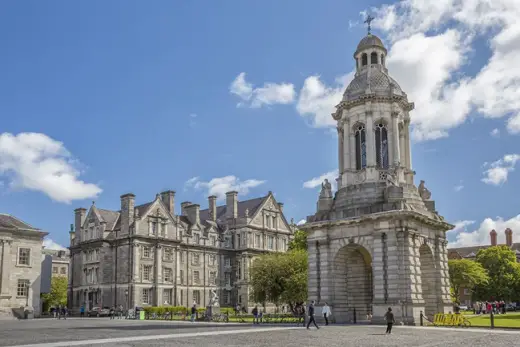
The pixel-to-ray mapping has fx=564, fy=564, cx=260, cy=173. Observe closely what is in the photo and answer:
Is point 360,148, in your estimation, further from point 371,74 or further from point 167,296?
point 167,296

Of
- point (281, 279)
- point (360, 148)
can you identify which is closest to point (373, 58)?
point (360, 148)

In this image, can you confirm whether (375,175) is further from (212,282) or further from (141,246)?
(212,282)

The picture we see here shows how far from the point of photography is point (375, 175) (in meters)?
36.9

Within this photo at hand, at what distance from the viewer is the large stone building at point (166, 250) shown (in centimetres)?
7175

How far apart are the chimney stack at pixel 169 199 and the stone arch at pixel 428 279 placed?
155ft

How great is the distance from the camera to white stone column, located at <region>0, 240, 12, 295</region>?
2319 inches

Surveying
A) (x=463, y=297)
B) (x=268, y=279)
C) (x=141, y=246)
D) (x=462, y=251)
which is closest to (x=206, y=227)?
(x=141, y=246)

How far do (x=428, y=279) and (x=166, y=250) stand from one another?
45379 mm

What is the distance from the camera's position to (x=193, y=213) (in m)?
82.8

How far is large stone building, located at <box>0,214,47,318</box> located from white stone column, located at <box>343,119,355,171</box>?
39.2m

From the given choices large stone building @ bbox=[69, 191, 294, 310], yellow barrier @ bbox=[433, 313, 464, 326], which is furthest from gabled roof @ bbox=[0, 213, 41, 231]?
yellow barrier @ bbox=[433, 313, 464, 326]

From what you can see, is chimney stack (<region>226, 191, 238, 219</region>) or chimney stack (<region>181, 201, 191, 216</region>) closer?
chimney stack (<region>181, 201, 191, 216</region>)

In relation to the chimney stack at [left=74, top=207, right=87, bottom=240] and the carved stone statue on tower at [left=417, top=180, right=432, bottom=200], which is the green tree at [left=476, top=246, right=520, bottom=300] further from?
the chimney stack at [left=74, top=207, right=87, bottom=240]

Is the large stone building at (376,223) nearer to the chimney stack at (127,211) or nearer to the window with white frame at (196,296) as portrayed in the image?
the chimney stack at (127,211)
